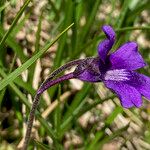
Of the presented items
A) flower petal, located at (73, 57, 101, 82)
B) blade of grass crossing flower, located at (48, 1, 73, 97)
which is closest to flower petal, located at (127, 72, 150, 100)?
flower petal, located at (73, 57, 101, 82)

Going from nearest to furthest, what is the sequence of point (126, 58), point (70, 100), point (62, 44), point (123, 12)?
1. point (126, 58)
2. point (62, 44)
3. point (123, 12)
4. point (70, 100)

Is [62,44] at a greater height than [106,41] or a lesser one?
greater

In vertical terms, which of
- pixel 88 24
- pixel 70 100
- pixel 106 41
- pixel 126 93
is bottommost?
pixel 126 93

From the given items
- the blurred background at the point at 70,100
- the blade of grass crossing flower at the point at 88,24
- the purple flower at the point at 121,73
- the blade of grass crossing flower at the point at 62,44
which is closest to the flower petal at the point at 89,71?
the purple flower at the point at 121,73

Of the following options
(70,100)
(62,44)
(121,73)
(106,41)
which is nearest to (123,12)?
(62,44)

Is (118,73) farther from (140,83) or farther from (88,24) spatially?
(88,24)

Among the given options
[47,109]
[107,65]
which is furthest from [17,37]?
[107,65]

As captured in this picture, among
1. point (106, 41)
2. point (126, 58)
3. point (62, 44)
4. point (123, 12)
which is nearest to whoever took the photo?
point (106, 41)
